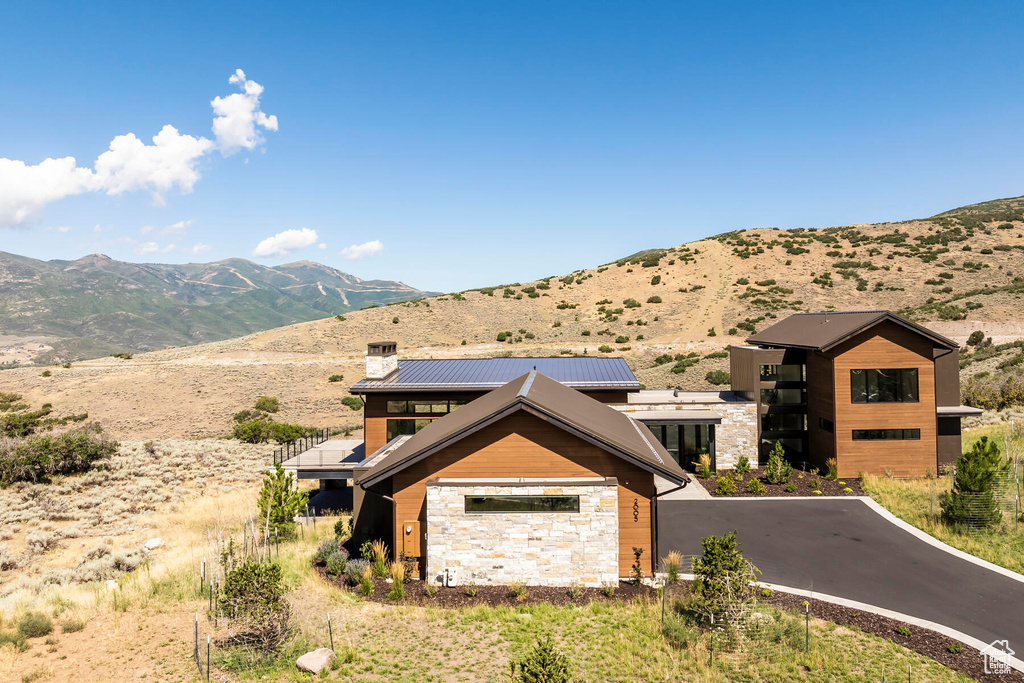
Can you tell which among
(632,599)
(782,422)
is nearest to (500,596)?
(632,599)

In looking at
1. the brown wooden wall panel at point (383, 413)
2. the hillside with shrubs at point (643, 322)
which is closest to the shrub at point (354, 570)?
the brown wooden wall panel at point (383, 413)

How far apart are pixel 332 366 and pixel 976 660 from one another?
66.8 m

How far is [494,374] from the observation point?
2623 centimetres

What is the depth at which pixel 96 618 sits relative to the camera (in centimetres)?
1354

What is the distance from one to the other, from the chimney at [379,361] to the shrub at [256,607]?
13029mm

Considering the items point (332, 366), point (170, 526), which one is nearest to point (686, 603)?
point (170, 526)

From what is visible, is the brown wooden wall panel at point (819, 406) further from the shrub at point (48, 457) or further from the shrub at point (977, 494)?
the shrub at point (48, 457)

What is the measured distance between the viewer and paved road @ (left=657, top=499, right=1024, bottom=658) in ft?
44.8

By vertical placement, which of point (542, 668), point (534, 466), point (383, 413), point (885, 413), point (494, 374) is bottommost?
point (542, 668)

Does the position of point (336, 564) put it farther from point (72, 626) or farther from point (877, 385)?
point (877, 385)

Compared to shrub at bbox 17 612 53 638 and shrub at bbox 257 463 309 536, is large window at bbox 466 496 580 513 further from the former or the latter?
shrub at bbox 17 612 53 638

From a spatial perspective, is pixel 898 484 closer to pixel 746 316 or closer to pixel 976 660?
pixel 976 660

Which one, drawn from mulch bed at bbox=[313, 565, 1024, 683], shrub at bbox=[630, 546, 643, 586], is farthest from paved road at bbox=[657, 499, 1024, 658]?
shrub at bbox=[630, 546, 643, 586]

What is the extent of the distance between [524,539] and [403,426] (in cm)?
1122
